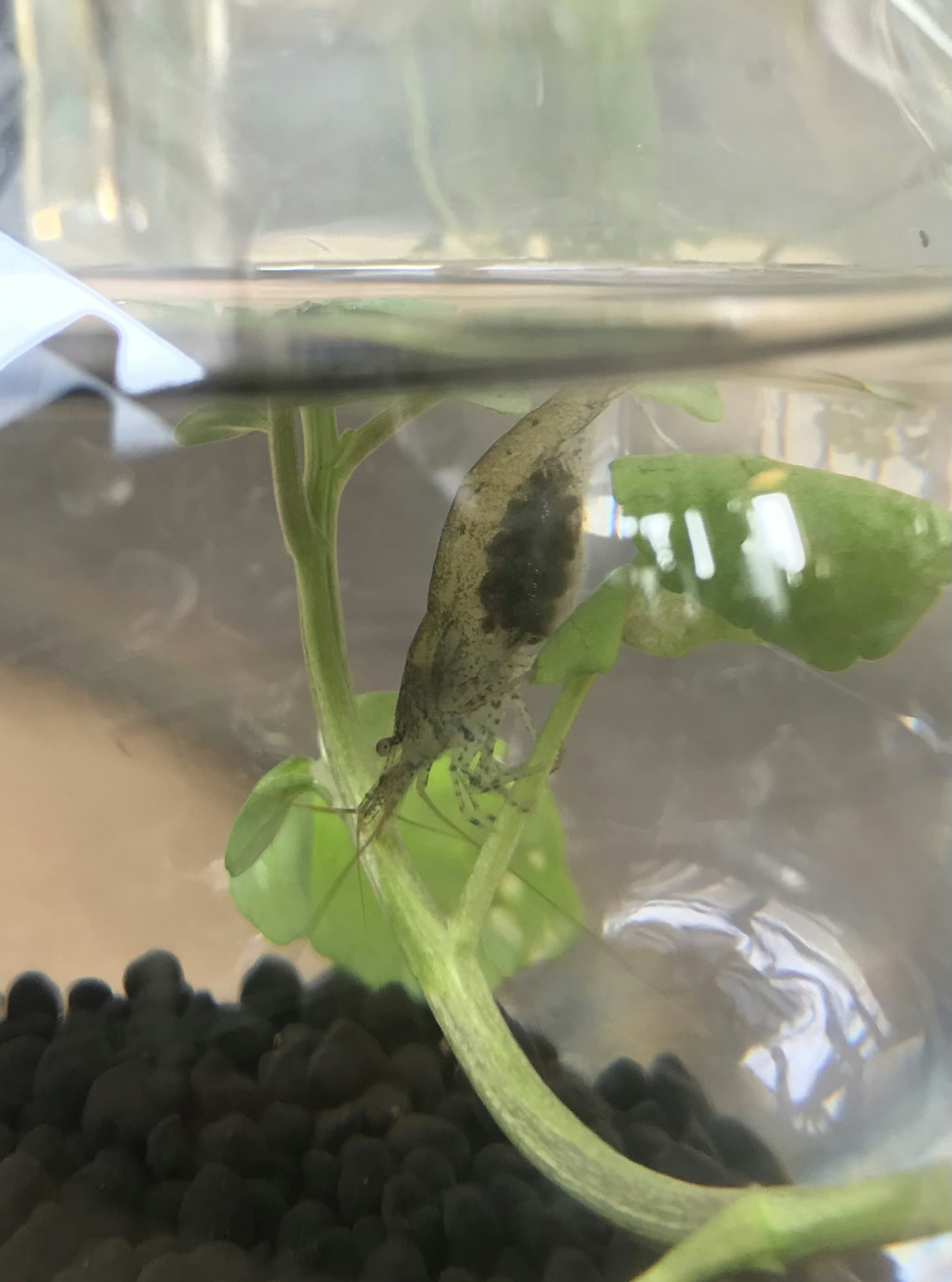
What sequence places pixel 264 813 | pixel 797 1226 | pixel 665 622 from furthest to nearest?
pixel 264 813 < pixel 665 622 < pixel 797 1226

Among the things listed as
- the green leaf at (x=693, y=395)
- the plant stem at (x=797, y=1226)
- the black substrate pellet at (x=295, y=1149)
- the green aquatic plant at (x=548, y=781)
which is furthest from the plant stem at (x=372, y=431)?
the plant stem at (x=797, y=1226)

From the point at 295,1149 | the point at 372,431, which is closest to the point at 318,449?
the point at 372,431

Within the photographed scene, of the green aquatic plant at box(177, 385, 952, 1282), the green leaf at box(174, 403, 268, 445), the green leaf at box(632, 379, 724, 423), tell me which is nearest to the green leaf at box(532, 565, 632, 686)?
the green aquatic plant at box(177, 385, 952, 1282)

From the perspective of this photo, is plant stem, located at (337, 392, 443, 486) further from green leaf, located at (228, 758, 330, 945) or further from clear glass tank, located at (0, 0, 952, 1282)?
green leaf, located at (228, 758, 330, 945)

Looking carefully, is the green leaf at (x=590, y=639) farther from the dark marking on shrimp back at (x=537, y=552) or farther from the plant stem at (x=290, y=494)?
the plant stem at (x=290, y=494)

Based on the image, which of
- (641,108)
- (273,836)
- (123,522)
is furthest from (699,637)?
(641,108)

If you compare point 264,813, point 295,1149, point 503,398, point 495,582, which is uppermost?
point 503,398

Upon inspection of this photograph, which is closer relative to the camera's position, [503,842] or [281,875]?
[503,842]

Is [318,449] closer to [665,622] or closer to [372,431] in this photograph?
[372,431]
